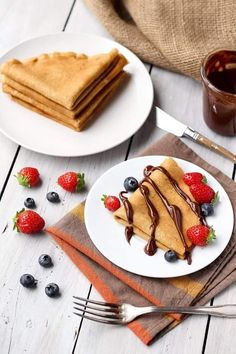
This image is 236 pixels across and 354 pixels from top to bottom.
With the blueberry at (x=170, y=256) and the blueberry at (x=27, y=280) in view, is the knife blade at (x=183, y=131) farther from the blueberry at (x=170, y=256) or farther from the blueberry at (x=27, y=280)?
the blueberry at (x=27, y=280)

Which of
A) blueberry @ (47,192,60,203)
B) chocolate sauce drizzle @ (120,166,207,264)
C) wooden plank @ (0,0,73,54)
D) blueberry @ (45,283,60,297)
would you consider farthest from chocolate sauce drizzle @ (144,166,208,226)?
wooden plank @ (0,0,73,54)

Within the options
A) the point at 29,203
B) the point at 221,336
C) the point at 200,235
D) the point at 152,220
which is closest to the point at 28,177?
the point at 29,203

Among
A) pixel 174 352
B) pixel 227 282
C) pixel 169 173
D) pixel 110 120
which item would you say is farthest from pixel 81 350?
pixel 110 120

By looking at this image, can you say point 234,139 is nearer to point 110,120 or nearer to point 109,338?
point 110,120

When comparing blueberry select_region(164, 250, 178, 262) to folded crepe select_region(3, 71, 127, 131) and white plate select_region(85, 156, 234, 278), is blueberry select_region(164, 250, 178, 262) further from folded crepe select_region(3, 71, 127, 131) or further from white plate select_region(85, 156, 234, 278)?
folded crepe select_region(3, 71, 127, 131)

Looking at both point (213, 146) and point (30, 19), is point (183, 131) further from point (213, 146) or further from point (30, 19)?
point (30, 19)

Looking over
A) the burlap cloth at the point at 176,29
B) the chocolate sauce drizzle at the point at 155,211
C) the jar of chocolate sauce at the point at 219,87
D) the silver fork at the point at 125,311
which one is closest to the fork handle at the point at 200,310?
the silver fork at the point at 125,311
